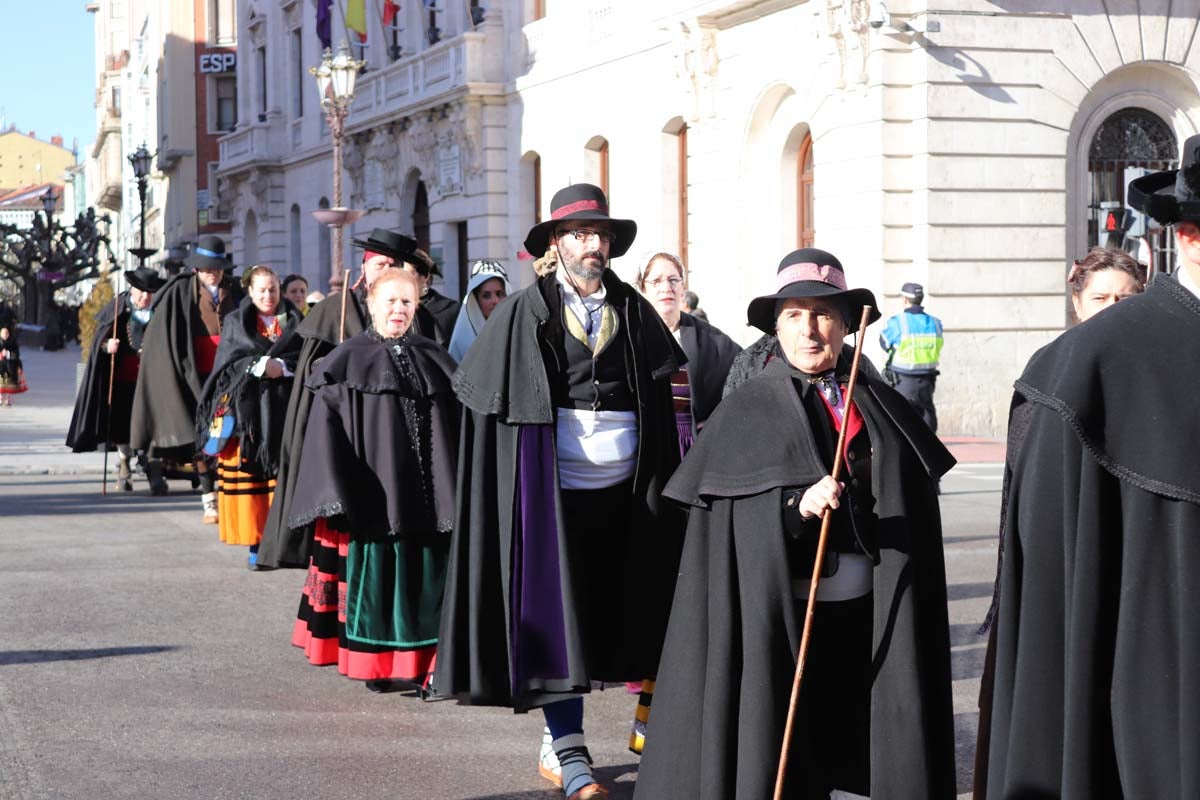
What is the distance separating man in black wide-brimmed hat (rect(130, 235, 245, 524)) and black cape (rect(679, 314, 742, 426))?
642 centimetres

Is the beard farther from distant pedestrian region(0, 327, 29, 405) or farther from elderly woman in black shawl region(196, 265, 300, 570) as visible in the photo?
distant pedestrian region(0, 327, 29, 405)

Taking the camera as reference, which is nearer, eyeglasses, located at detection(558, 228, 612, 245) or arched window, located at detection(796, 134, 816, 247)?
eyeglasses, located at detection(558, 228, 612, 245)

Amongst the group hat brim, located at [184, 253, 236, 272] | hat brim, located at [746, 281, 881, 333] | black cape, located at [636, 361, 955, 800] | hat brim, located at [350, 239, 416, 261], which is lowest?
black cape, located at [636, 361, 955, 800]

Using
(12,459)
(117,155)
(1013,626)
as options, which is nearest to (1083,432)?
(1013,626)

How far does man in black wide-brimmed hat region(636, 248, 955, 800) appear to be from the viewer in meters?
4.85

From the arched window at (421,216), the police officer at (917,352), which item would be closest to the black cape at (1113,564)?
the police officer at (917,352)

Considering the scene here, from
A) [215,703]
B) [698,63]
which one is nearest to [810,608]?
[215,703]

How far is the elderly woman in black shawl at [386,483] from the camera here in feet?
25.5

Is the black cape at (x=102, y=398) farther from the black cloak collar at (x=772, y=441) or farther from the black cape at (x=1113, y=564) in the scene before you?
the black cape at (x=1113, y=564)

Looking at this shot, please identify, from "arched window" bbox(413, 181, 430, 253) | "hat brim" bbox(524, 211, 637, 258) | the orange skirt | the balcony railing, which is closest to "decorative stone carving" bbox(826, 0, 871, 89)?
the orange skirt

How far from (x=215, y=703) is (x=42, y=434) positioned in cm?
1722

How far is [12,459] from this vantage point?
66.5ft

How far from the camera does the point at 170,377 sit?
1451 cm

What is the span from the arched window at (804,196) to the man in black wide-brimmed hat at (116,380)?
10.1 meters
